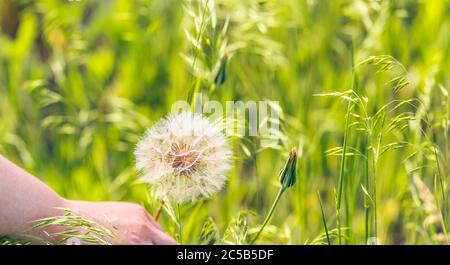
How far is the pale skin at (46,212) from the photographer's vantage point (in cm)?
112

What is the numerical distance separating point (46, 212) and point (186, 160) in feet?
0.65

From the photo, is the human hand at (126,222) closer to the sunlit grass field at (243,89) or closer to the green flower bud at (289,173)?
the green flower bud at (289,173)

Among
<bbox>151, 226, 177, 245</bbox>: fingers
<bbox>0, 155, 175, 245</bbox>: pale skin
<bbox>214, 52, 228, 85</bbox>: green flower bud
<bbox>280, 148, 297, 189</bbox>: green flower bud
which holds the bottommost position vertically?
<bbox>151, 226, 177, 245</bbox>: fingers

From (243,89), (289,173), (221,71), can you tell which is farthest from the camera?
(243,89)

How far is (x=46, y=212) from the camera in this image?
1149 mm

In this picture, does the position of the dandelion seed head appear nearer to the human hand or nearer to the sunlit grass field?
the human hand

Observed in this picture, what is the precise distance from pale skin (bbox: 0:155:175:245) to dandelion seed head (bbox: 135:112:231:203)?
6cm

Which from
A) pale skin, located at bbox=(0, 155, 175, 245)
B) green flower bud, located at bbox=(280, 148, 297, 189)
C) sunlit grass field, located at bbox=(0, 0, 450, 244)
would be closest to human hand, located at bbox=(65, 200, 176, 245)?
pale skin, located at bbox=(0, 155, 175, 245)

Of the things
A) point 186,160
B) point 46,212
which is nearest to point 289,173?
point 186,160

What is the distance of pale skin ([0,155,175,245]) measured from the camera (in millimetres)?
1122

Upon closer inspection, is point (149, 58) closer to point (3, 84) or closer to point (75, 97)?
point (75, 97)

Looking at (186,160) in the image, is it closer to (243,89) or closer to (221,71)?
(221,71)

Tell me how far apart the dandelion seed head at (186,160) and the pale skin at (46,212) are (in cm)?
6
